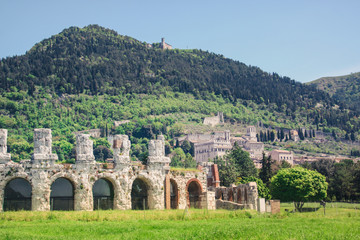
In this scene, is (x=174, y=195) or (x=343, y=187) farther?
(x=343, y=187)

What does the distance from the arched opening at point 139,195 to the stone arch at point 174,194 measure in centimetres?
279

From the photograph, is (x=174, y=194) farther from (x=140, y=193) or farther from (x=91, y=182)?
(x=91, y=182)

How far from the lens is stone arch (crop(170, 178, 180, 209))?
4744 centimetres

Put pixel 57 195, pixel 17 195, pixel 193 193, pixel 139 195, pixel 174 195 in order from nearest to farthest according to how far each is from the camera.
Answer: pixel 17 195 → pixel 57 195 → pixel 139 195 → pixel 174 195 → pixel 193 193

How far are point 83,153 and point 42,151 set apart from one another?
11.5ft

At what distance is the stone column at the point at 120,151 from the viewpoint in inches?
1726

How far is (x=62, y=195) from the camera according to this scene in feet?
142

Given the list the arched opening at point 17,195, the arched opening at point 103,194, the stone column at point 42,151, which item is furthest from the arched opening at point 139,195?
the arched opening at point 17,195

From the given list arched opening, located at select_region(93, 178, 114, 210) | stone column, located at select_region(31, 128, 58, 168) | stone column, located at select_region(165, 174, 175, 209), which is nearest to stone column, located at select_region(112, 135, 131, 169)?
arched opening, located at select_region(93, 178, 114, 210)

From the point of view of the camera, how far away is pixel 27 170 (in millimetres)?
40031

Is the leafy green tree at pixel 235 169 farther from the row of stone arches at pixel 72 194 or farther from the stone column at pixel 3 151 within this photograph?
the stone column at pixel 3 151

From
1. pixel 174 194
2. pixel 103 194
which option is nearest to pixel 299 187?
pixel 174 194

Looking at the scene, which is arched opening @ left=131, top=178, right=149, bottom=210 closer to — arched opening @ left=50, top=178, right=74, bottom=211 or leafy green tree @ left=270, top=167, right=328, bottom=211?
arched opening @ left=50, top=178, right=74, bottom=211

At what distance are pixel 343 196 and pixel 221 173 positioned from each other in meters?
21.8
